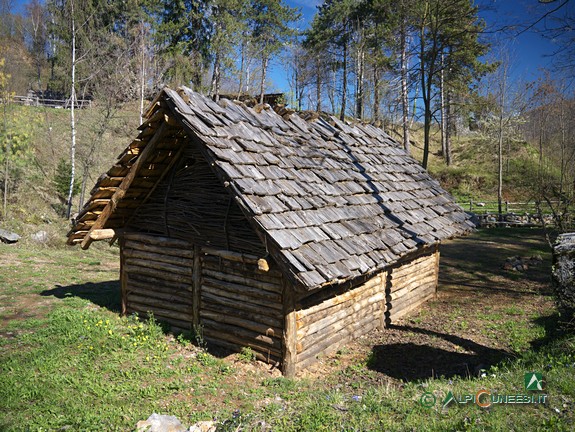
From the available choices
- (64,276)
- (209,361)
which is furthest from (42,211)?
(209,361)

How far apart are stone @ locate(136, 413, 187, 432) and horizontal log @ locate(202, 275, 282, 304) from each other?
235cm

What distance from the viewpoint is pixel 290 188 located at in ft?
23.0

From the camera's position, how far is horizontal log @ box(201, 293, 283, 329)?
21.7 feet

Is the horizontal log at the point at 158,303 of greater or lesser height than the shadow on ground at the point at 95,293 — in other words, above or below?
above

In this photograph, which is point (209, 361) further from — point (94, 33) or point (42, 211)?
point (94, 33)

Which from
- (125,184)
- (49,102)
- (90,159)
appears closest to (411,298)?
(125,184)

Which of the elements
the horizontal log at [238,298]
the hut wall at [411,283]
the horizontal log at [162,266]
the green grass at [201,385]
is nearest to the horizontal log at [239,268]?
the horizontal log at [238,298]

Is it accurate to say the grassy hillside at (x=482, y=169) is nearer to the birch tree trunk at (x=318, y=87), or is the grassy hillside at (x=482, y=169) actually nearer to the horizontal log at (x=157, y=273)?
the birch tree trunk at (x=318, y=87)

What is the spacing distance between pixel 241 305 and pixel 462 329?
524 centimetres

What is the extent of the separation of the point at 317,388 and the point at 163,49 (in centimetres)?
2599

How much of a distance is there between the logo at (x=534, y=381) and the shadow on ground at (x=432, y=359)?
1.75m

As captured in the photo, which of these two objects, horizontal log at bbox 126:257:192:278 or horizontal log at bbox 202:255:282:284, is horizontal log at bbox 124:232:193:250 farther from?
horizontal log at bbox 202:255:282:284

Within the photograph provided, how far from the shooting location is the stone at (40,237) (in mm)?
16734

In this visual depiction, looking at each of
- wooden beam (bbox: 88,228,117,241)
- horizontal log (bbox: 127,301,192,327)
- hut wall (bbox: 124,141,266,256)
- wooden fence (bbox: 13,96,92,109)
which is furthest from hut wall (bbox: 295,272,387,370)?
wooden fence (bbox: 13,96,92,109)
